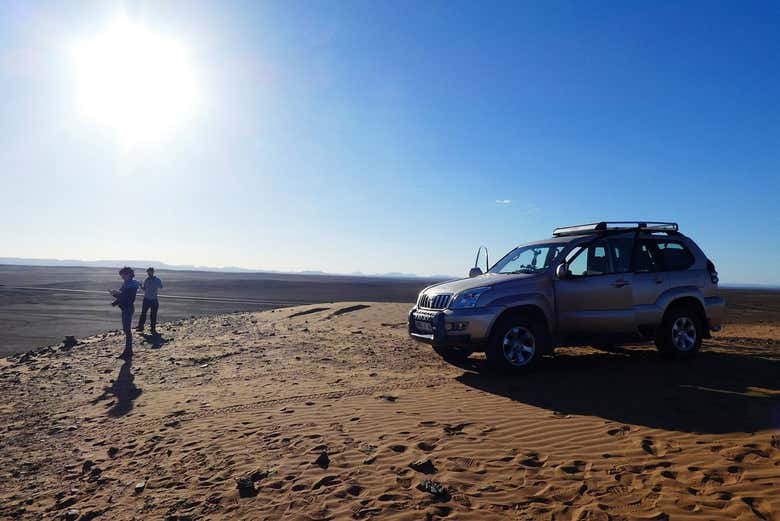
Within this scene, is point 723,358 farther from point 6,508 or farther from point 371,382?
point 6,508

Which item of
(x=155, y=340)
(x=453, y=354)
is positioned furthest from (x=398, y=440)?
(x=155, y=340)

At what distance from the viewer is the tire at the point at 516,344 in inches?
294

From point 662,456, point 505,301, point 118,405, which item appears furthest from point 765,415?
point 118,405

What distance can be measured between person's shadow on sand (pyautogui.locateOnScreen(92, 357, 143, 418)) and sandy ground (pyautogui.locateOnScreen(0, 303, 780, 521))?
4 centimetres

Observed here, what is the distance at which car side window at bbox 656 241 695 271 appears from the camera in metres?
8.54

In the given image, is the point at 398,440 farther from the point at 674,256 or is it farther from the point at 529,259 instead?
the point at 674,256

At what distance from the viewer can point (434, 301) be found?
26.1 feet

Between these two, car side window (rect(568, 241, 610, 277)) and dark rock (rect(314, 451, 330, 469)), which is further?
car side window (rect(568, 241, 610, 277))

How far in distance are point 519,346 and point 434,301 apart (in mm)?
1472

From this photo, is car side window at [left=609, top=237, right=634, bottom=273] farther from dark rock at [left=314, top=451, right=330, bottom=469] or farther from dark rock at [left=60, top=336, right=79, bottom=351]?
dark rock at [left=60, top=336, right=79, bottom=351]

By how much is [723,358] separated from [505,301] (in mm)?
4487

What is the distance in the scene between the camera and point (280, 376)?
27.3ft

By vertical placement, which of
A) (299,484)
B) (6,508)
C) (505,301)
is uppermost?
(505,301)

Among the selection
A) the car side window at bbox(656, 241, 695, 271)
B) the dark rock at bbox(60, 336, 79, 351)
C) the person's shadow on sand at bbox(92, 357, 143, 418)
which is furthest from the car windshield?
the dark rock at bbox(60, 336, 79, 351)
